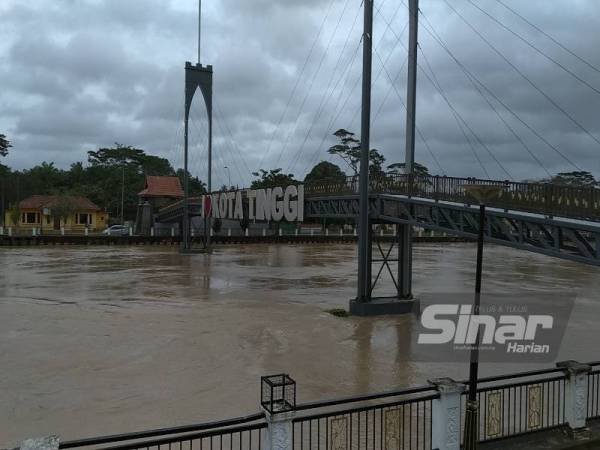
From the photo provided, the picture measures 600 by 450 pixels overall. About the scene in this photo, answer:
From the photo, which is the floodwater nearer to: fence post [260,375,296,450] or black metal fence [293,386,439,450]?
black metal fence [293,386,439,450]

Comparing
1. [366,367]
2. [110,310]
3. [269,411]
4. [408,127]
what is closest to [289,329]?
[366,367]

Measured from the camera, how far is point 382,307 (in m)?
19.9

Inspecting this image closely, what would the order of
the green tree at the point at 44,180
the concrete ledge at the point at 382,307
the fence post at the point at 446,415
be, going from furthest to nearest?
the green tree at the point at 44,180 → the concrete ledge at the point at 382,307 → the fence post at the point at 446,415

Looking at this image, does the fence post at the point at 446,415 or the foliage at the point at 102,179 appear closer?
the fence post at the point at 446,415

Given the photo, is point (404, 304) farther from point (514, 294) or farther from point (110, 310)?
point (110, 310)

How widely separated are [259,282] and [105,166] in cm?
8566

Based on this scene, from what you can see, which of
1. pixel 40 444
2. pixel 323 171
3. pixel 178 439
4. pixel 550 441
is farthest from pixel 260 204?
pixel 323 171

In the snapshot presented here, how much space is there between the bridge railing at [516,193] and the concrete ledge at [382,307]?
4.06 meters

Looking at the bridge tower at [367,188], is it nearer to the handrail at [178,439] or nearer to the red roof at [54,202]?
the handrail at [178,439]

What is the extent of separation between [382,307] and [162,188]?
2054 inches

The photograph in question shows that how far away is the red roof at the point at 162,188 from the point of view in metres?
66.8

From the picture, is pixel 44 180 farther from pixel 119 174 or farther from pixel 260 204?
pixel 260 204

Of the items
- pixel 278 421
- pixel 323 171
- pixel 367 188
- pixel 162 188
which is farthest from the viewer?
pixel 323 171

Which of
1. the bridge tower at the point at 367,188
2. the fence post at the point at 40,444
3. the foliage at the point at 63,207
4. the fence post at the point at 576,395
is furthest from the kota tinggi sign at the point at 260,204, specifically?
the foliage at the point at 63,207
